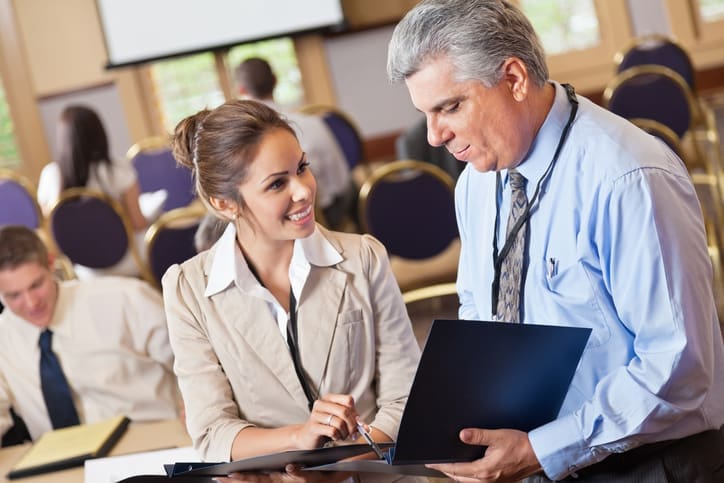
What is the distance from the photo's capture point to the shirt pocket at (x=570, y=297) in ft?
5.05

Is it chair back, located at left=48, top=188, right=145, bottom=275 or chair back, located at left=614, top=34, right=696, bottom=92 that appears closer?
chair back, located at left=48, top=188, right=145, bottom=275

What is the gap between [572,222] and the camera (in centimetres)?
154

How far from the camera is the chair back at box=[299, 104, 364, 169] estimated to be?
6.72 meters

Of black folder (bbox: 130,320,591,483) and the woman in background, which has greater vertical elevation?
the woman in background

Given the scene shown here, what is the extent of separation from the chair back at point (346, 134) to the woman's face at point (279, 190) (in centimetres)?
466

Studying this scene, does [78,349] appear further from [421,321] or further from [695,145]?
[695,145]

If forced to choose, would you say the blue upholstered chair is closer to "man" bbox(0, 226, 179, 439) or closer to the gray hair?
"man" bbox(0, 226, 179, 439)

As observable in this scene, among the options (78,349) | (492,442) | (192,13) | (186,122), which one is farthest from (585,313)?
(192,13)

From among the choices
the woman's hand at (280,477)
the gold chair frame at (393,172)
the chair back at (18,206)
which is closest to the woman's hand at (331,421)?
the woman's hand at (280,477)

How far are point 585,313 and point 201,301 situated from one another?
886 mm

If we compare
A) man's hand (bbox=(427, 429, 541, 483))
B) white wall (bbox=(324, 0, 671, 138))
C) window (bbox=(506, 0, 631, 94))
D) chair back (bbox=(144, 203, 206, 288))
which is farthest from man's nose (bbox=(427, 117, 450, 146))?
window (bbox=(506, 0, 631, 94))

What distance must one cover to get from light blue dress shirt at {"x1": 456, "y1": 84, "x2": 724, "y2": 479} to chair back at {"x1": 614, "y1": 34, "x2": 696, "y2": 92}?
5.52 meters

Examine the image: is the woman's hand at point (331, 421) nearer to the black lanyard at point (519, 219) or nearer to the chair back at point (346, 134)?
the black lanyard at point (519, 219)

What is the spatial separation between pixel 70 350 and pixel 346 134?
397 cm
